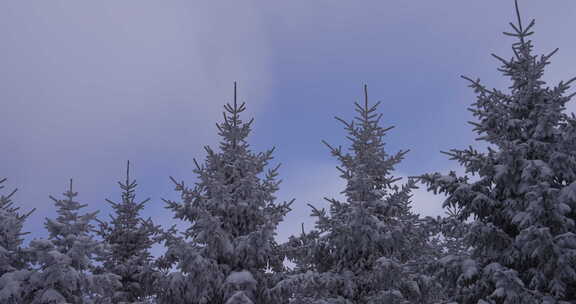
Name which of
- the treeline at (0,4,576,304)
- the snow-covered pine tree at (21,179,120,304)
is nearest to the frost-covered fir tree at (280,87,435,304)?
the treeline at (0,4,576,304)

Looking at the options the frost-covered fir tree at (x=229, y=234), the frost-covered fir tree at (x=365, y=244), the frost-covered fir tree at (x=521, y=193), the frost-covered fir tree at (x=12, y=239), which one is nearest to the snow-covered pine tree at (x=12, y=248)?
the frost-covered fir tree at (x=12, y=239)

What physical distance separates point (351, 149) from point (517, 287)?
26.2 feet

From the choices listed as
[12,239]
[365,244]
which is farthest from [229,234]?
[12,239]

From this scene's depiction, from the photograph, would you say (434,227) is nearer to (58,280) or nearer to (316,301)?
(316,301)

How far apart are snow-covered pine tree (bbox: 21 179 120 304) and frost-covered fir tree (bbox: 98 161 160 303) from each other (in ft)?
10.8

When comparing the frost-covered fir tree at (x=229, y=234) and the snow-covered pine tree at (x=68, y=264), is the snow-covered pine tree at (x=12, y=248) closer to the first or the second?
the snow-covered pine tree at (x=68, y=264)

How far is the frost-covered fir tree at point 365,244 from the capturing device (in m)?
15.3

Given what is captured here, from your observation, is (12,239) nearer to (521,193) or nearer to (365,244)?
(365,244)

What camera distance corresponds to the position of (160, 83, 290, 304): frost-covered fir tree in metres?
15.3

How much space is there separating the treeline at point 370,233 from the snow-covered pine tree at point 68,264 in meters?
0.04

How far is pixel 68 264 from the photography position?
16.4m

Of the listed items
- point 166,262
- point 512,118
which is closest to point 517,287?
point 512,118

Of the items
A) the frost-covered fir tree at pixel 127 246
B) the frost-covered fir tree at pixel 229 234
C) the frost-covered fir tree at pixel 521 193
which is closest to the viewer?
the frost-covered fir tree at pixel 521 193

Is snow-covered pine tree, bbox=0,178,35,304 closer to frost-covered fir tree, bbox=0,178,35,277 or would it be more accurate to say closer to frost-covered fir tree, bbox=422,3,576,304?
frost-covered fir tree, bbox=0,178,35,277
